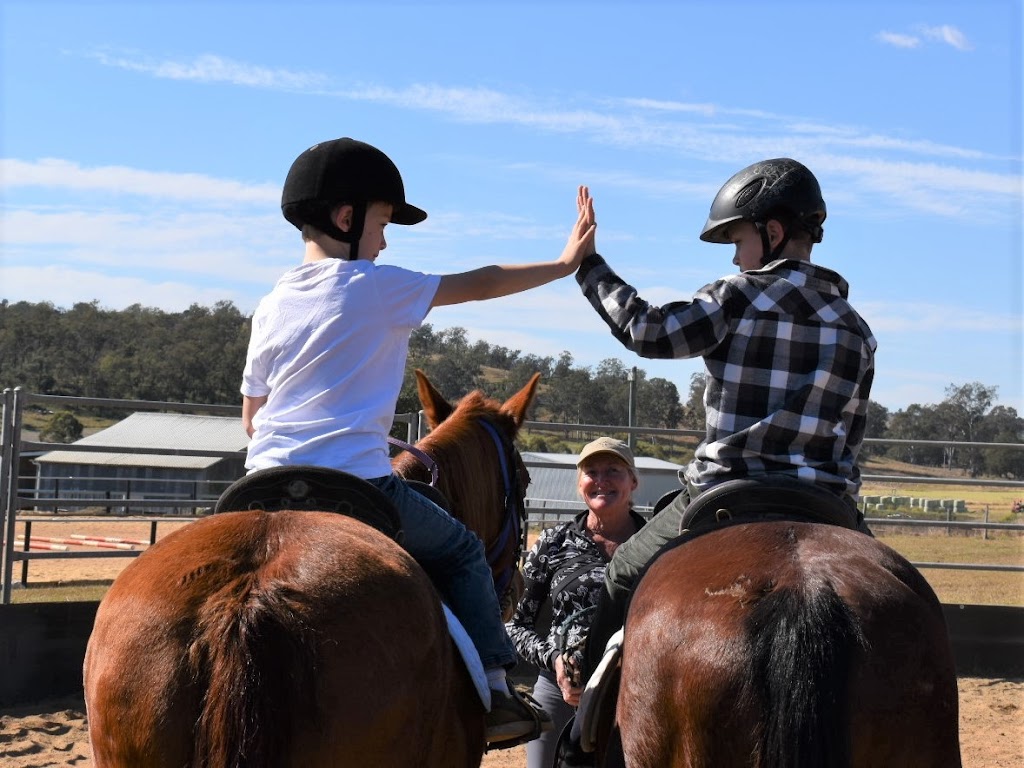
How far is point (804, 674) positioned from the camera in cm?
240

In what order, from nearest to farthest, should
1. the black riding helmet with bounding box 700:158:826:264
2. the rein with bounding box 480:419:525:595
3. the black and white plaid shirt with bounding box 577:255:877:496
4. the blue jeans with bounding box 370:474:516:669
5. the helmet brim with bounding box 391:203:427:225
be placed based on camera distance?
the black and white plaid shirt with bounding box 577:255:877:496 < the blue jeans with bounding box 370:474:516:669 < the black riding helmet with bounding box 700:158:826:264 < the helmet brim with bounding box 391:203:427:225 < the rein with bounding box 480:419:525:595

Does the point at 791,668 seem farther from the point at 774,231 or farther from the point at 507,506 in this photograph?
the point at 507,506

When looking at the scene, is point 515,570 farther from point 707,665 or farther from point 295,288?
point 707,665

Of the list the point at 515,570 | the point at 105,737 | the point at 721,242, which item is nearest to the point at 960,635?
the point at 515,570

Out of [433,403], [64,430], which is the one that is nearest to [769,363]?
[433,403]

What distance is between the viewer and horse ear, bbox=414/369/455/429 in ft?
17.5

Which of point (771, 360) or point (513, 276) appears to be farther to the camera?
point (513, 276)

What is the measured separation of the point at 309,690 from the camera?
2395mm

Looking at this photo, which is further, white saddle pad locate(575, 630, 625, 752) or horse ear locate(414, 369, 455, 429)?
horse ear locate(414, 369, 455, 429)

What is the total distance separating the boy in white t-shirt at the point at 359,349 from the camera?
324 cm

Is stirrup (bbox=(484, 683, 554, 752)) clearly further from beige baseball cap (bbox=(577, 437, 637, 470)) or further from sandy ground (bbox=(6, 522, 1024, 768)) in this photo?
sandy ground (bbox=(6, 522, 1024, 768))

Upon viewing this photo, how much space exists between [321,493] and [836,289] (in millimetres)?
1715

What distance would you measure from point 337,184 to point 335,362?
639 millimetres

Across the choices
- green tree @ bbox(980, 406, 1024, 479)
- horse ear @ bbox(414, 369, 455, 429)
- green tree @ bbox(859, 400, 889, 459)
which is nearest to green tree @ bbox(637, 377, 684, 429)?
green tree @ bbox(859, 400, 889, 459)
